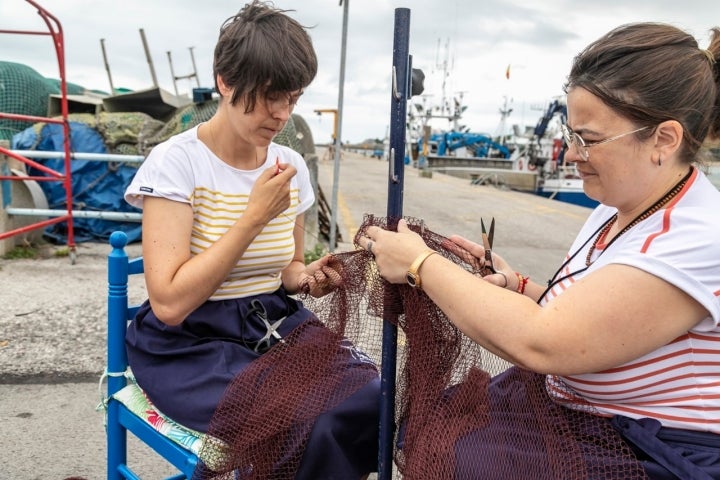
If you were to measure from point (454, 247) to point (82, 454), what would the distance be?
201cm

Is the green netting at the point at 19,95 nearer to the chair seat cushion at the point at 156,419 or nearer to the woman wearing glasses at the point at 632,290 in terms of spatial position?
the chair seat cushion at the point at 156,419

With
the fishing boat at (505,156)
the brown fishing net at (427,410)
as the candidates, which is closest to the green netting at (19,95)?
the brown fishing net at (427,410)

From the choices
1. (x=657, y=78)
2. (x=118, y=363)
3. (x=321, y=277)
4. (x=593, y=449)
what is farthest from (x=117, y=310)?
(x=657, y=78)

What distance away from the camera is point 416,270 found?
4.68 feet

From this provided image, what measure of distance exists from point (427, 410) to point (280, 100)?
923 millimetres

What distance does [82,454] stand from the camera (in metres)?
2.77

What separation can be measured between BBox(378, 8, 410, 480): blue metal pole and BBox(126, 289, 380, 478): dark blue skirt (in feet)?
0.33

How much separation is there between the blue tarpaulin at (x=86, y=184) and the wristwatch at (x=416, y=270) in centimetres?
529

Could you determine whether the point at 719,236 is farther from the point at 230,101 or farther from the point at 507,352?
the point at 230,101

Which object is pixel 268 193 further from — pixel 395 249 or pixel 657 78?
pixel 657 78

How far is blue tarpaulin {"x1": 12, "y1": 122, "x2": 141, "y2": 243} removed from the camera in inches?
248

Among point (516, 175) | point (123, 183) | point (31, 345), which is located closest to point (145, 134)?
point (123, 183)

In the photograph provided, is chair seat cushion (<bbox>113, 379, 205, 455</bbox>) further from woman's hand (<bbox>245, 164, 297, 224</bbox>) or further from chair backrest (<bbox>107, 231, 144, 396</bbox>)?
woman's hand (<bbox>245, 164, 297, 224</bbox>)

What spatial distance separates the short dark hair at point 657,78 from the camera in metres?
1.36
